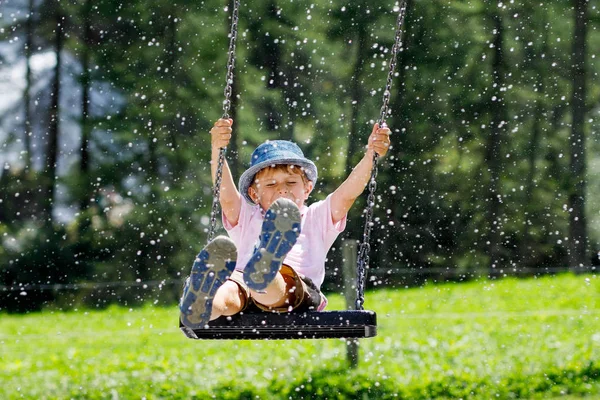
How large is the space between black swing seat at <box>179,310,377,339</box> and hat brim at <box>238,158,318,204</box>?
636 millimetres

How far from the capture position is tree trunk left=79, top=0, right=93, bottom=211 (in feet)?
41.9

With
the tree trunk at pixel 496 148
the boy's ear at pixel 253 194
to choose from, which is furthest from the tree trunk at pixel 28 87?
the boy's ear at pixel 253 194

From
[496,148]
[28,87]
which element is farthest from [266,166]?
[496,148]

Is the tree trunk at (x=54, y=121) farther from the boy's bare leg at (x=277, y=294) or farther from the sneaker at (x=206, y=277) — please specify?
the sneaker at (x=206, y=277)

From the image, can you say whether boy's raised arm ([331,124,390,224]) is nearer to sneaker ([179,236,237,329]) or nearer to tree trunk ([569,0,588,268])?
sneaker ([179,236,237,329])

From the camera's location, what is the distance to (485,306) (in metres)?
9.89

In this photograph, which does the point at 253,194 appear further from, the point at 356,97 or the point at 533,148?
the point at 533,148

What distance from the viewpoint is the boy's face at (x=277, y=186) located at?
374 centimetres

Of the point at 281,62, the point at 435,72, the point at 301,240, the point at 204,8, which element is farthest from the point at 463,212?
the point at 301,240

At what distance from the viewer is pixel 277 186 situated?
376cm

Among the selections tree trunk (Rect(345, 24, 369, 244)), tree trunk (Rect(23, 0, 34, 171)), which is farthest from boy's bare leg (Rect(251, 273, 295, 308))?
tree trunk (Rect(23, 0, 34, 171))

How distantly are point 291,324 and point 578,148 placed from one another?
11.7 m

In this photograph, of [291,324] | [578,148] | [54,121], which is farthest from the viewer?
[578,148]

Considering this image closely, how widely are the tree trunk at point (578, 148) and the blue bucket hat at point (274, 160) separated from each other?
33.8ft
